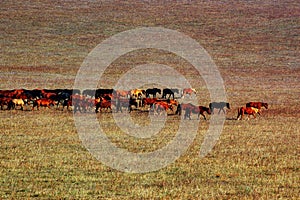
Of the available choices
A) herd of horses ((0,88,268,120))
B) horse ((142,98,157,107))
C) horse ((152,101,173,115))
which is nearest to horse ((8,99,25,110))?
herd of horses ((0,88,268,120))

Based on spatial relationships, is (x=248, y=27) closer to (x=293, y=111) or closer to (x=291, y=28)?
(x=291, y=28)

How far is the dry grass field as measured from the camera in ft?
45.1

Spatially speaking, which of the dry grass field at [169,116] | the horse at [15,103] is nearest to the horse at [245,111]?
the dry grass field at [169,116]

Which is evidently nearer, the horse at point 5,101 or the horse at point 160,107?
the horse at point 160,107

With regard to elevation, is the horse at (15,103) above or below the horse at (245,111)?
below

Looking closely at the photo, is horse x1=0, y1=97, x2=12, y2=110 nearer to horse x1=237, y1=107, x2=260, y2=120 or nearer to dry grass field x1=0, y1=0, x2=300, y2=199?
dry grass field x1=0, y1=0, x2=300, y2=199

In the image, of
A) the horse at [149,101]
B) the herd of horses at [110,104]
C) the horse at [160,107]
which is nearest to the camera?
the herd of horses at [110,104]

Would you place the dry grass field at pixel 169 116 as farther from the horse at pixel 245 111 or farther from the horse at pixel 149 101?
the horse at pixel 149 101

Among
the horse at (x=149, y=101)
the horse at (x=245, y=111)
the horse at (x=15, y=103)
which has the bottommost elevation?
the horse at (x=15, y=103)

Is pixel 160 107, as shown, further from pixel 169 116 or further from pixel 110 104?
pixel 110 104

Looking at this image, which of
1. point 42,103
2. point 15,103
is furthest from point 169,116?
point 15,103

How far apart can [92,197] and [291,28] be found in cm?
7406

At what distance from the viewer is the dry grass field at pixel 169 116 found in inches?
541

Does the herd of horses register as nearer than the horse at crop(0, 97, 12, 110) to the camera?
Yes
